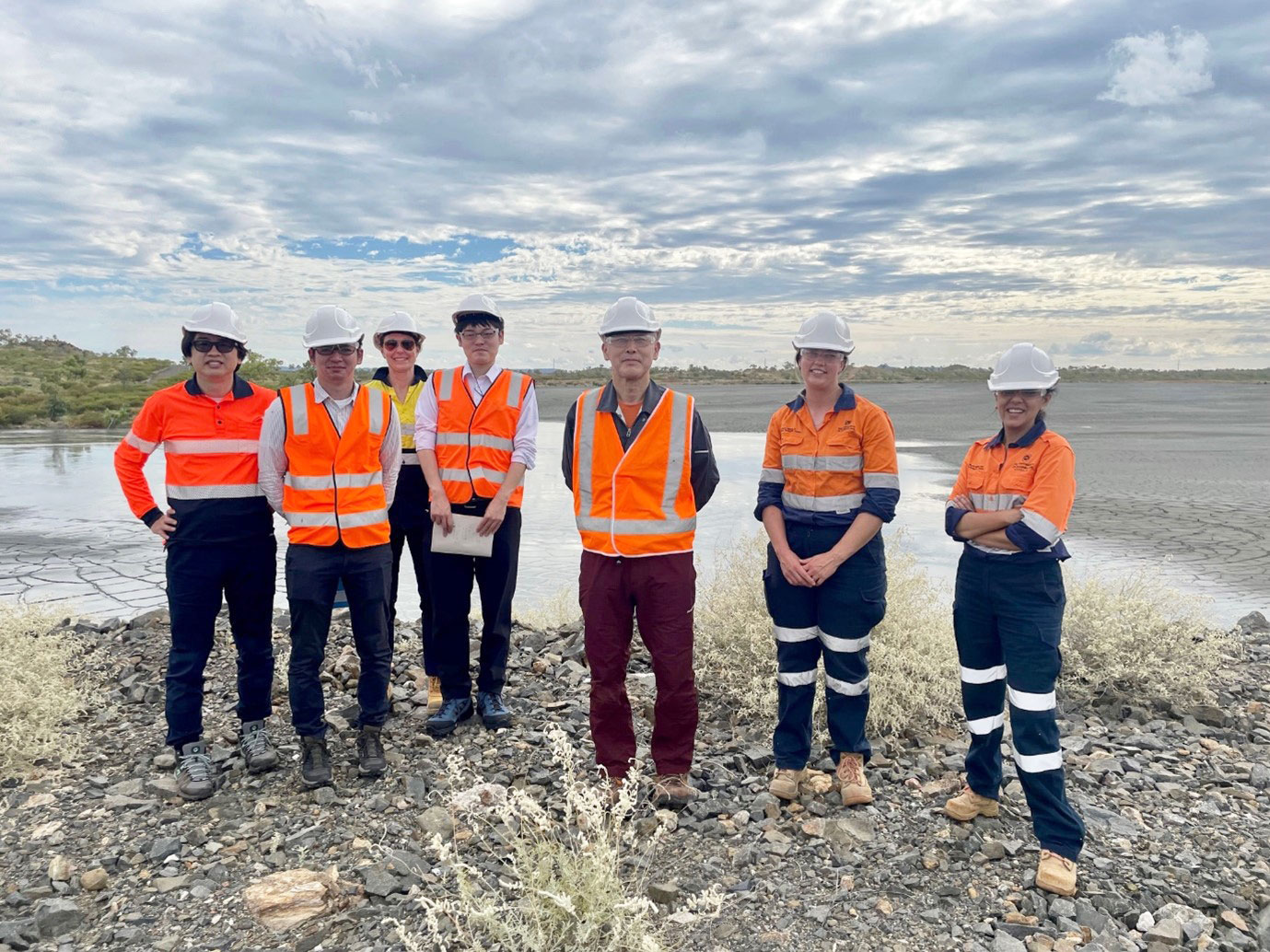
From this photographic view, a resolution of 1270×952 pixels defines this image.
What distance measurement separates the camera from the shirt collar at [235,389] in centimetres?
470

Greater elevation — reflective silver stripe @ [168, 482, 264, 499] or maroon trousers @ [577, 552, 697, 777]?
reflective silver stripe @ [168, 482, 264, 499]

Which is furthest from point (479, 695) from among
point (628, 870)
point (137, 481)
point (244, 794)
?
point (137, 481)

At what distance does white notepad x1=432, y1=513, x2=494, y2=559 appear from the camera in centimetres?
505

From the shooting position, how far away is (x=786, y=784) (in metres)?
4.52

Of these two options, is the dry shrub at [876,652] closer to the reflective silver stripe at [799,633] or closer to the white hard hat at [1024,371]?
the reflective silver stripe at [799,633]

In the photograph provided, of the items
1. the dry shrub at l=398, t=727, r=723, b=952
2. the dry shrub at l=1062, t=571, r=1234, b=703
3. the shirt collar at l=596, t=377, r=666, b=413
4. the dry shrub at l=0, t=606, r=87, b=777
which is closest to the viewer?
the dry shrub at l=398, t=727, r=723, b=952

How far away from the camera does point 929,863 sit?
13.0ft

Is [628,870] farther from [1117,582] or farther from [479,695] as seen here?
[1117,582]

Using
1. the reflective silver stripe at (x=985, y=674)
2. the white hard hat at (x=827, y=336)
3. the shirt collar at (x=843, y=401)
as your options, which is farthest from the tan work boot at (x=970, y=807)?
the white hard hat at (x=827, y=336)

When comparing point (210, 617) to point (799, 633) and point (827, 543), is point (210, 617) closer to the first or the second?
point (799, 633)

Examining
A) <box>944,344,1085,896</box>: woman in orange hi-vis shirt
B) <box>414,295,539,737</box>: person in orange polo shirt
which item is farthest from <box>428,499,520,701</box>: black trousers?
<box>944,344,1085,896</box>: woman in orange hi-vis shirt

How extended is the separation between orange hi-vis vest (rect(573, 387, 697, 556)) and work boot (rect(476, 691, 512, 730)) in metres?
1.58

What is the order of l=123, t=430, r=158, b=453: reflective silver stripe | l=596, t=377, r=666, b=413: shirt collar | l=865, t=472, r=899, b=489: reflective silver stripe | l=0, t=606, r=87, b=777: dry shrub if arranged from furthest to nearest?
l=0, t=606, r=87, b=777: dry shrub, l=123, t=430, r=158, b=453: reflective silver stripe, l=596, t=377, r=666, b=413: shirt collar, l=865, t=472, r=899, b=489: reflective silver stripe

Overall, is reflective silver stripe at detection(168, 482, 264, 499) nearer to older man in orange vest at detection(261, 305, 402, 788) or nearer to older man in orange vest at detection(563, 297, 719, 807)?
older man in orange vest at detection(261, 305, 402, 788)
